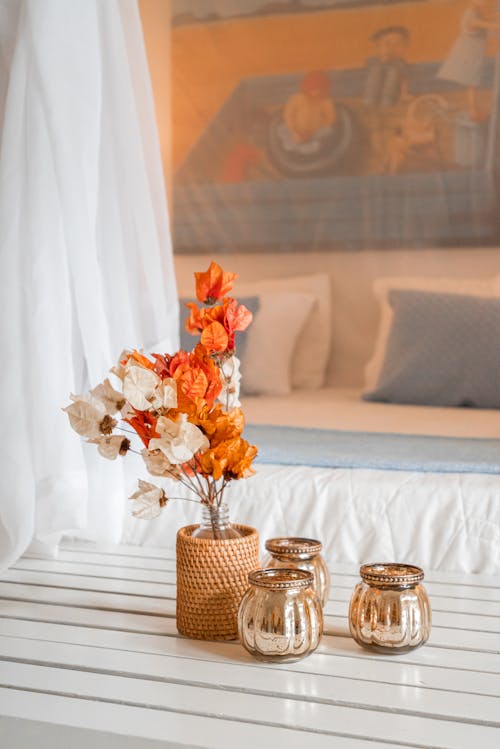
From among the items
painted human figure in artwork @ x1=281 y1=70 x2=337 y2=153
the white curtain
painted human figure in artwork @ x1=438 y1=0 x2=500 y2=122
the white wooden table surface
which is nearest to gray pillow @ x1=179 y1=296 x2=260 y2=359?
painted human figure in artwork @ x1=281 y1=70 x2=337 y2=153

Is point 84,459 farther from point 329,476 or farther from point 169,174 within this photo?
point 169,174

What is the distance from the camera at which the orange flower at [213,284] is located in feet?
4.01

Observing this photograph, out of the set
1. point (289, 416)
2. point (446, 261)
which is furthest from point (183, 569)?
point (446, 261)

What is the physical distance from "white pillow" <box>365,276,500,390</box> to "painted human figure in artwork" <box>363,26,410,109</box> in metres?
0.66

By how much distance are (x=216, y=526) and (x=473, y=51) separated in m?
2.45

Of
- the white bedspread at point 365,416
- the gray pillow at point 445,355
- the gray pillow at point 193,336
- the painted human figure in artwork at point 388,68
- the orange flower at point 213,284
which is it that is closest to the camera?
the orange flower at point 213,284

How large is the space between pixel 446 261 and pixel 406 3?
93 centimetres

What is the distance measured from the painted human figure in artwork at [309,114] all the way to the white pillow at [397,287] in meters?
0.61

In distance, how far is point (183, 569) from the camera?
1.26 metres

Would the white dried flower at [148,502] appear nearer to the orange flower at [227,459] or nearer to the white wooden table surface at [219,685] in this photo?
the orange flower at [227,459]

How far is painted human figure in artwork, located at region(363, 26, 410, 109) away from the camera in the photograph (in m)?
3.25

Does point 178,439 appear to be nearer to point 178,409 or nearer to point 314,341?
point 178,409

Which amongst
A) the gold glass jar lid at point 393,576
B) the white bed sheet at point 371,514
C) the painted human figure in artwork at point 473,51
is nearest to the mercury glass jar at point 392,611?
the gold glass jar lid at point 393,576

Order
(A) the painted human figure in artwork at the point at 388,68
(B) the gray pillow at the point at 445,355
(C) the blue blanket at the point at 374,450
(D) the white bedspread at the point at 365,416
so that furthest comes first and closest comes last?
(A) the painted human figure in artwork at the point at 388,68 < (B) the gray pillow at the point at 445,355 < (D) the white bedspread at the point at 365,416 < (C) the blue blanket at the point at 374,450
